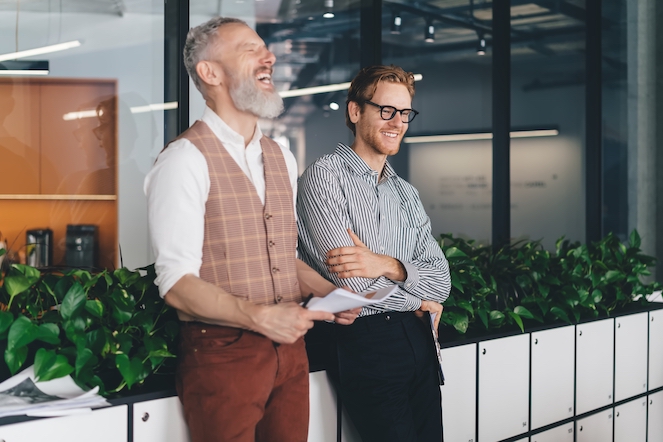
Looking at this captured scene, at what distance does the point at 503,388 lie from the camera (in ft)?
9.21

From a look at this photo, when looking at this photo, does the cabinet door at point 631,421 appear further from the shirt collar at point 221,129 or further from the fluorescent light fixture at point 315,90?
the shirt collar at point 221,129

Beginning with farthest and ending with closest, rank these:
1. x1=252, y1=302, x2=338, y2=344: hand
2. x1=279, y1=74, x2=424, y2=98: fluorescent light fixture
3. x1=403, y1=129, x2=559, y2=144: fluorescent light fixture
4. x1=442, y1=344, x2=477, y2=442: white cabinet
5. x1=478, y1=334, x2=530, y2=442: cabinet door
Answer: x1=403, y1=129, x2=559, y2=144: fluorescent light fixture, x1=279, y1=74, x2=424, y2=98: fluorescent light fixture, x1=478, y1=334, x2=530, y2=442: cabinet door, x1=442, y1=344, x2=477, y2=442: white cabinet, x1=252, y1=302, x2=338, y2=344: hand

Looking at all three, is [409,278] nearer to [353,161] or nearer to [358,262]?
[358,262]

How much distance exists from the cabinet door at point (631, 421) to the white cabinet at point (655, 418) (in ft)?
0.15

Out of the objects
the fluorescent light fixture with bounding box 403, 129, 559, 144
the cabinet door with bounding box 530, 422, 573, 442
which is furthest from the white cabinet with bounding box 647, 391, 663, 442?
the fluorescent light fixture with bounding box 403, 129, 559, 144

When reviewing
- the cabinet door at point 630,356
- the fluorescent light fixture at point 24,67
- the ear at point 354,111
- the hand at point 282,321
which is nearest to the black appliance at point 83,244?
the fluorescent light fixture at point 24,67

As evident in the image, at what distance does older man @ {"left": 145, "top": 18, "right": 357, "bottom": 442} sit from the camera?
1.51 metres

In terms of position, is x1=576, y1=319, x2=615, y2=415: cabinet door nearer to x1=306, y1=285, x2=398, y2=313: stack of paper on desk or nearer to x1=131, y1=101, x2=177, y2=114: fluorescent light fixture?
x1=306, y1=285, x2=398, y2=313: stack of paper on desk

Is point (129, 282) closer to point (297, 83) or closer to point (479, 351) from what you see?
point (479, 351)

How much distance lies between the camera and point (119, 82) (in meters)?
3.32

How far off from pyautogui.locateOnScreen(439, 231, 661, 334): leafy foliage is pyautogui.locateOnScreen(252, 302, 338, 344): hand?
1291mm

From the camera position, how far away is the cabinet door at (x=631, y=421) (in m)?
3.40

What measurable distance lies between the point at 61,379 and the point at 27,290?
0.30m

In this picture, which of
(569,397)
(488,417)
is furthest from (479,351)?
(569,397)
